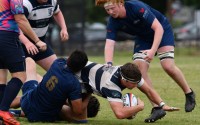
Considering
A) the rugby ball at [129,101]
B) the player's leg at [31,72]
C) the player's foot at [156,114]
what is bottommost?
the player's foot at [156,114]

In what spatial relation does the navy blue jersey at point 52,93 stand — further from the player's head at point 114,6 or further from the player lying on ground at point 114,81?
the player's head at point 114,6

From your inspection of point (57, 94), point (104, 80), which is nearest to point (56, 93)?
point (57, 94)

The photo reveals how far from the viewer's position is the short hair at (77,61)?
8648mm

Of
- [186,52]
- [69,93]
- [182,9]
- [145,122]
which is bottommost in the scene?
[182,9]

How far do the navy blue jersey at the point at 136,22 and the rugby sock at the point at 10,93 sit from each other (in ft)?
5.81

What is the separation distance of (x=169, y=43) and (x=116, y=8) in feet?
3.67

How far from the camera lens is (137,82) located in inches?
335

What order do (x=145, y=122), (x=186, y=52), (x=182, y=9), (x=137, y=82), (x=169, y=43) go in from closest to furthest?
(x=137, y=82)
(x=145, y=122)
(x=169, y=43)
(x=186, y=52)
(x=182, y=9)

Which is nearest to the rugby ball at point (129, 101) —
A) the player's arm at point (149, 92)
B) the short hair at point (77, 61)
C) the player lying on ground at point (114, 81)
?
the player lying on ground at point (114, 81)

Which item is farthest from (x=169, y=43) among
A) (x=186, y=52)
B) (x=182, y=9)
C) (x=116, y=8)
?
(x=182, y=9)

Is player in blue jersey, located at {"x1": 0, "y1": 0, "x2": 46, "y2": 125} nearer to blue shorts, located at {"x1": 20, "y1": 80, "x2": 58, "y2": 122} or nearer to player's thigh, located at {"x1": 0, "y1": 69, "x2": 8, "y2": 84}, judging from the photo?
player's thigh, located at {"x1": 0, "y1": 69, "x2": 8, "y2": 84}

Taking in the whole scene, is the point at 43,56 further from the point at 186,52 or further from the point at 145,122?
the point at 186,52

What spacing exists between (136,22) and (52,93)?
1777 millimetres

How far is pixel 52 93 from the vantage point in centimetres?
873
